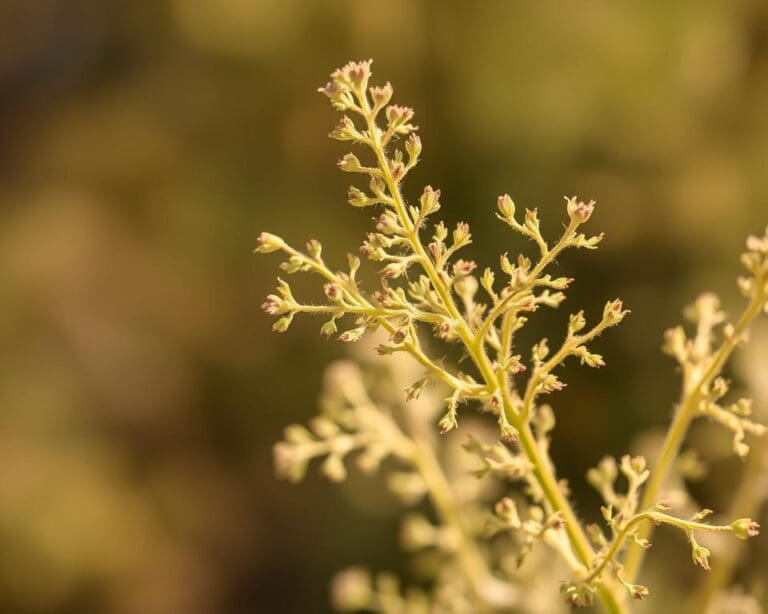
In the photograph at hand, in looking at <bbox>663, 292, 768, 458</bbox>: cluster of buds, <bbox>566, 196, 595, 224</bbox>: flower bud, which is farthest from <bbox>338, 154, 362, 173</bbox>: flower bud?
<bbox>663, 292, 768, 458</bbox>: cluster of buds

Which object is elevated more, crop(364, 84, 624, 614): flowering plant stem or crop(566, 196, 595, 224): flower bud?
crop(566, 196, 595, 224): flower bud

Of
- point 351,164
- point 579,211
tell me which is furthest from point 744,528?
point 351,164

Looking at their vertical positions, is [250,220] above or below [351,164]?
above

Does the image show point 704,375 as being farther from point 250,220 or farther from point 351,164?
point 250,220

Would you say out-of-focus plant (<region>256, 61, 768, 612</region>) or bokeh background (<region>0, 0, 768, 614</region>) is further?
bokeh background (<region>0, 0, 768, 614</region>)

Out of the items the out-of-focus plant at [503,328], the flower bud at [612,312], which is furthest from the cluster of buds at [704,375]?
the flower bud at [612,312]

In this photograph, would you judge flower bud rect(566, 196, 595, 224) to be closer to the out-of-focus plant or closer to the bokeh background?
the out-of-focus plant

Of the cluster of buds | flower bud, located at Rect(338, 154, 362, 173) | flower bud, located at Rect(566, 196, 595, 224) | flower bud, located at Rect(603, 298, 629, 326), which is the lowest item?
the cluster of buds

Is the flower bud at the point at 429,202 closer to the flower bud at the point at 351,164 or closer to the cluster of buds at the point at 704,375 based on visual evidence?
the flower bud at the point at 351,164

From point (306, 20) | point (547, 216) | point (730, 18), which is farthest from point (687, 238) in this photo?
point (306, 20)
